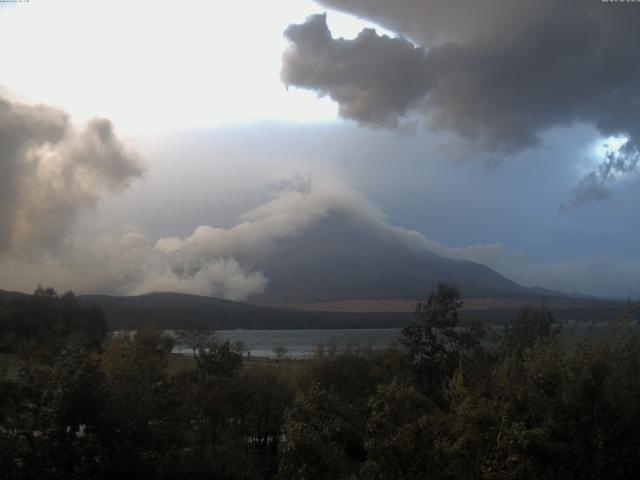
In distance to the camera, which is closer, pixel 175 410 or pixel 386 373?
pixel 175 410

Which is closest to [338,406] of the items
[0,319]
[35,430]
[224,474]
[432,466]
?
[432,466]

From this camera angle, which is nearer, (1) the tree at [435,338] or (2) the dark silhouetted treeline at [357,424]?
(2) the dark silhouetted treeline at [357,424]

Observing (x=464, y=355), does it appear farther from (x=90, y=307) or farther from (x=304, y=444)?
(x=90, y=307)

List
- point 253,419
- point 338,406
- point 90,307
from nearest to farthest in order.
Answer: point 338,406
point 253,419
point 90,307

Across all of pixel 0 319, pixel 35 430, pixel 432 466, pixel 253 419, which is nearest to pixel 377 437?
pixel 432 466

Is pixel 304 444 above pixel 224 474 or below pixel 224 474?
above

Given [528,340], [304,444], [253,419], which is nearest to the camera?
[304,444]

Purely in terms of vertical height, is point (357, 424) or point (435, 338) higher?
point (435, 338)

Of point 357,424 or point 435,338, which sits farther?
point 435,338

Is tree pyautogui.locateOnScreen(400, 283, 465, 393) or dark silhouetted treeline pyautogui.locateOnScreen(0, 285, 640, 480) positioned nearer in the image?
dark silhouetted treeline pyautogui.locateOnScreen(0, 285, 640, 480)

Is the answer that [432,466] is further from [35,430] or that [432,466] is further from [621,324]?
[35,430]

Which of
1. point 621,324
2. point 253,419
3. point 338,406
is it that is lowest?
point 253,419

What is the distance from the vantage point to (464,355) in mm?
36250

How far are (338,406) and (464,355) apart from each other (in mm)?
21310
